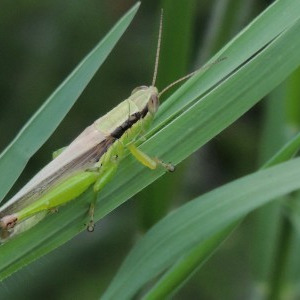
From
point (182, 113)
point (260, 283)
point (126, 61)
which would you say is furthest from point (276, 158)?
point (126, 61)

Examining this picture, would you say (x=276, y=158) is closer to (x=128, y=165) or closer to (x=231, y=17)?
(x=128, y=165)

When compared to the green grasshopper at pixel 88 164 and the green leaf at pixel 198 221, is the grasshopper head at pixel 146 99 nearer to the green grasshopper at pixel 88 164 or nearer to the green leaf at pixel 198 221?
the green grasshopper at pixel 88 164

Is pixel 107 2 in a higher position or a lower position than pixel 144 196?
higher

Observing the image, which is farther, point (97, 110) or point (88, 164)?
point (97, 110)

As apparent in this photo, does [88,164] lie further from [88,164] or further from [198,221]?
[198,221]

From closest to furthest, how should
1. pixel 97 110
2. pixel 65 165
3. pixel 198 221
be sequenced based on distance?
pixel 198 221, pixel 65 165, pixel 97 110

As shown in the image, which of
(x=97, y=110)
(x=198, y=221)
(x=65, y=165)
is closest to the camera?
(x=198, y=221)

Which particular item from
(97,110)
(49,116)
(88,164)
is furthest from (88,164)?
(97,110)
